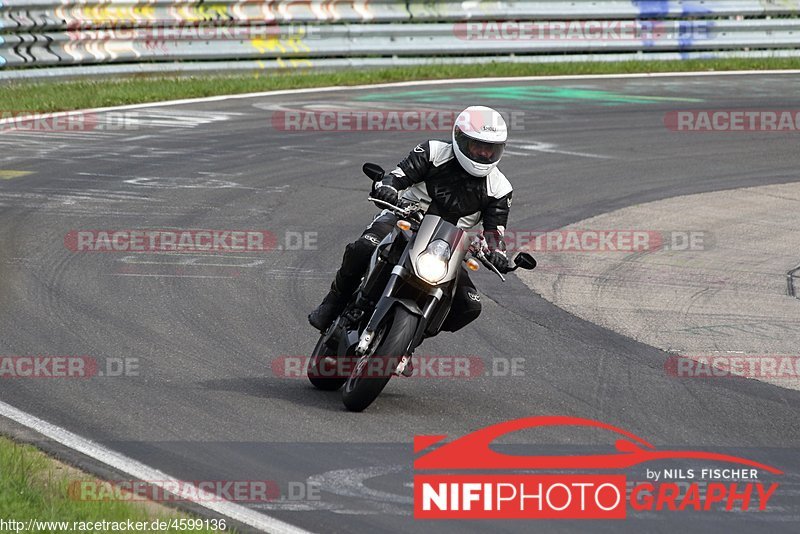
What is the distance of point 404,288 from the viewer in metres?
7.70

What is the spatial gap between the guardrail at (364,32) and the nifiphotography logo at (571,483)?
575 inches

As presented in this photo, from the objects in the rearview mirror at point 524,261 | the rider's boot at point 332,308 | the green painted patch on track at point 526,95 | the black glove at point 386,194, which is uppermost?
the black glove at point 386,194

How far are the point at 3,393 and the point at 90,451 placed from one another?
127 cm

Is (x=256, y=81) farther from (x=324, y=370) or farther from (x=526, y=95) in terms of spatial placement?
(x=324, y=370)

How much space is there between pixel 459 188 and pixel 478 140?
0.39 metres

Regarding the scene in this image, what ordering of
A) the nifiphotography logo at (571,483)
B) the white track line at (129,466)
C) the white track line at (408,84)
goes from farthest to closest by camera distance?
the white track line at (408,84), the nifiphotography logo at (571,483), the white track line at (129,466)

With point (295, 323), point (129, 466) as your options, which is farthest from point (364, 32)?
point (129, 466)

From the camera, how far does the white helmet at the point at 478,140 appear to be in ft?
26.0

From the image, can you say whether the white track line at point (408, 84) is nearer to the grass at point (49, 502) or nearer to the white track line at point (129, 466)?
the white track line at point (129, 466)

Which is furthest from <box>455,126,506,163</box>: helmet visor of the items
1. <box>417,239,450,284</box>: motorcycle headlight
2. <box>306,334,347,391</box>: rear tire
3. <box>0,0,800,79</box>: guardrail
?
<box>0,0,800,79</box>: guardrail

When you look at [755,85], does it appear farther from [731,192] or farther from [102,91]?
[102,91]

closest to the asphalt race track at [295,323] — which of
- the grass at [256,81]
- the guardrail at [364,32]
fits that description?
the grass at [256,81]

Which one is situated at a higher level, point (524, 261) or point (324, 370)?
point (524, 261)

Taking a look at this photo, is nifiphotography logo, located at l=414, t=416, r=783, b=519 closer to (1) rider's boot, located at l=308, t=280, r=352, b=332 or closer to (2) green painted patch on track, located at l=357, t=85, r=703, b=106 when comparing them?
(1) rider's boot, located at l=308, t=280, r=352, b=332
